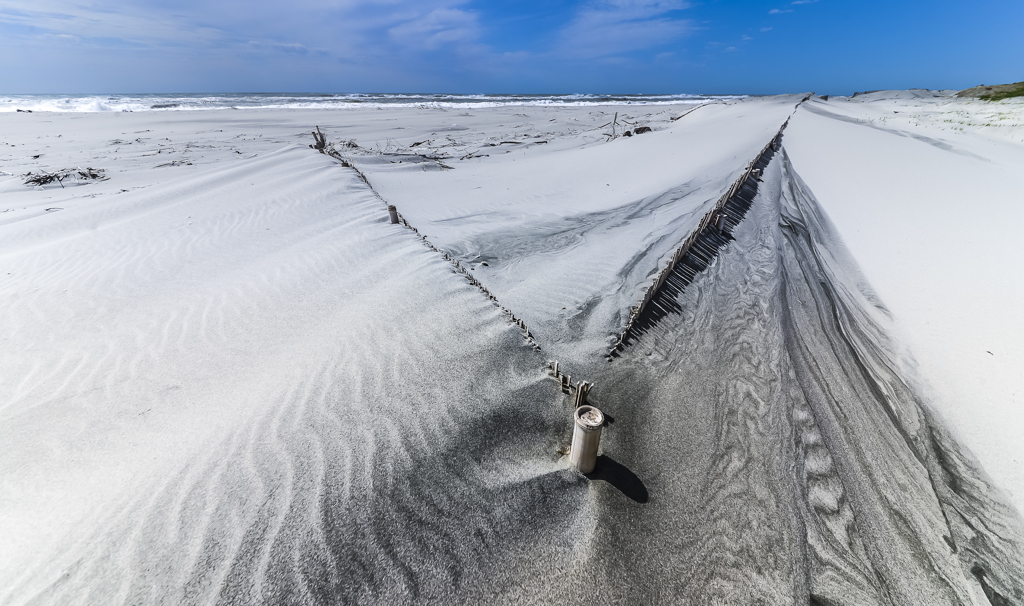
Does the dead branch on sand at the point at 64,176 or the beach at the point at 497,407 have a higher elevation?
the dead branch on sand at the point at 64,176

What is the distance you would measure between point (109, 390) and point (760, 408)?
510 cm

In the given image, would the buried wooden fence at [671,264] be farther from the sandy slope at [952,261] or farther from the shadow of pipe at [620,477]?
the sandy slope at [952,261]

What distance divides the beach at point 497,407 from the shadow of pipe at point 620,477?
0.05 feet

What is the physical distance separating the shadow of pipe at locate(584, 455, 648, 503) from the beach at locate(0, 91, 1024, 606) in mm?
16

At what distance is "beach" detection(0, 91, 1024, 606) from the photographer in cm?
210

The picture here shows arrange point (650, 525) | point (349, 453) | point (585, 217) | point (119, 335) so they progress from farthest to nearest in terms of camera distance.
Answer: point (585, 217) → point (119, 335) → point (349, 453) → point (650, 525)

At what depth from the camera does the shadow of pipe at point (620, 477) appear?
2.54m

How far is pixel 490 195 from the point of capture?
28.9ft

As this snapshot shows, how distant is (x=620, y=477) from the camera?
2.63 meters

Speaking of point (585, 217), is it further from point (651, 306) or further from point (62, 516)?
point (62, 516)

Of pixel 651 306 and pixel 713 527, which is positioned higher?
pixel 651 306

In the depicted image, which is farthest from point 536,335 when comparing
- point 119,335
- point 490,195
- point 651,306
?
point 490,195

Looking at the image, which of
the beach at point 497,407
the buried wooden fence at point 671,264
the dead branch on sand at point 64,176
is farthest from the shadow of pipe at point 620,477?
the dead branch on sand at point 64,176

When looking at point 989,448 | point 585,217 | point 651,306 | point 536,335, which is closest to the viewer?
point 989,448
